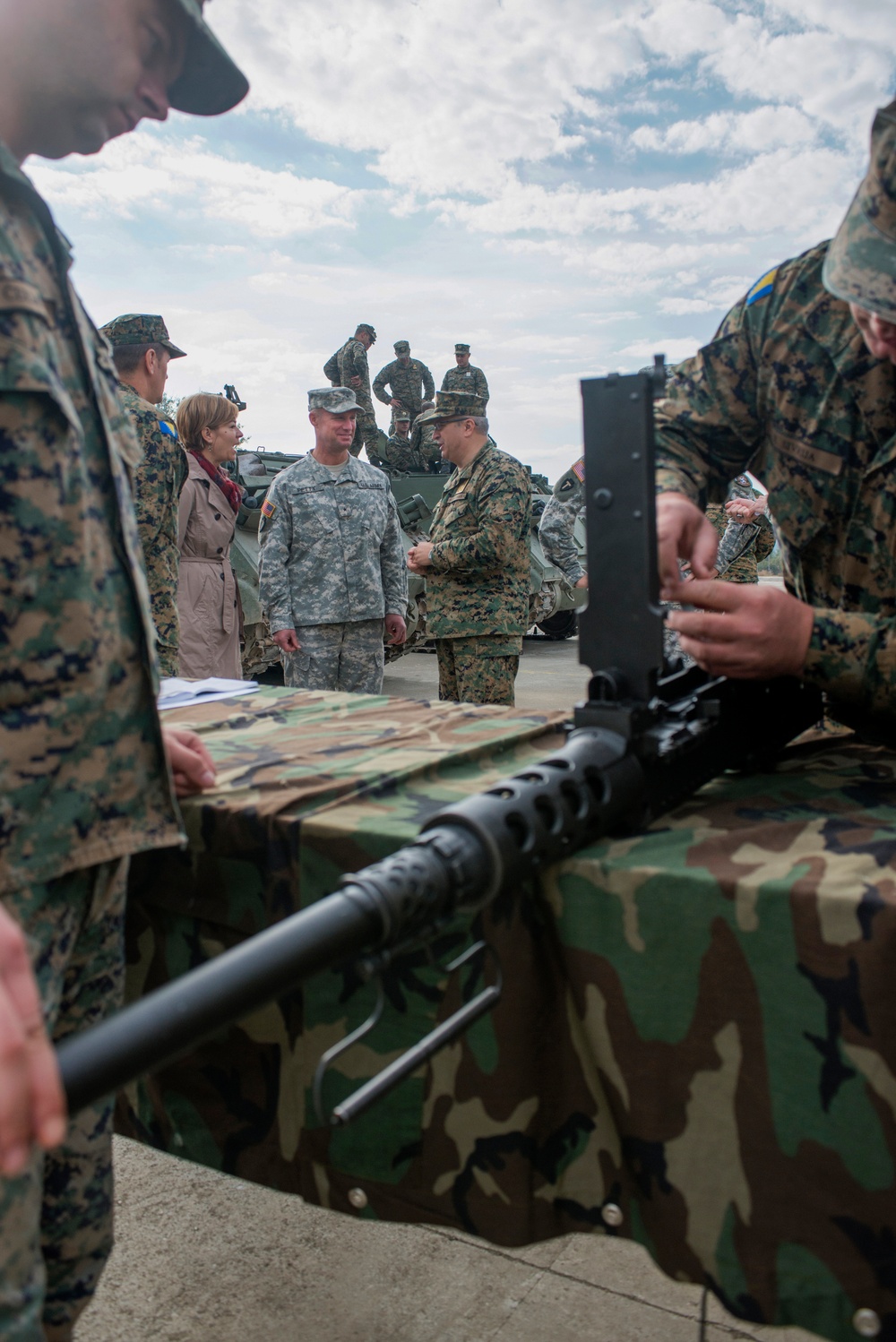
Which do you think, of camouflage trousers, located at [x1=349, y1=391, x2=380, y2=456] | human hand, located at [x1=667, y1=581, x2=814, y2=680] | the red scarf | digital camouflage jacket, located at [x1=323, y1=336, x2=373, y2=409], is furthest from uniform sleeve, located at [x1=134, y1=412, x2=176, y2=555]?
digital camouflage jacket, located at [x1=323, y1=336, x2=373, y2=409]

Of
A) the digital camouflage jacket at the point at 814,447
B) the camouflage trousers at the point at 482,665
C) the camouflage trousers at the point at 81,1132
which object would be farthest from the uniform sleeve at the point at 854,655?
the camouflage trousers at the point at 482,665

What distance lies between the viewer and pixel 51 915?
1.25 meters

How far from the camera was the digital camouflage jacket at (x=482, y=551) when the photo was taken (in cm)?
524

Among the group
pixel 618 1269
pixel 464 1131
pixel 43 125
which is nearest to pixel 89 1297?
pixel 464 1131

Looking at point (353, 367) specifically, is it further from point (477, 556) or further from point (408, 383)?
point (477, 556)

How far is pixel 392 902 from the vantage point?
103cm

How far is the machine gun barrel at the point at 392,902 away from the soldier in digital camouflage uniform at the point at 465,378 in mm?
4366

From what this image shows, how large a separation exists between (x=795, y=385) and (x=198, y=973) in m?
1.52

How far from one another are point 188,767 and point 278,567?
3672 mm

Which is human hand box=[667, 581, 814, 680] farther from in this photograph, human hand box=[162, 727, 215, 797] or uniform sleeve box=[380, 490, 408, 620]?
uniform sleeve box=[380, 490, 408, 620]

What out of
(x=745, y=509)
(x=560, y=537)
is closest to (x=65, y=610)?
(x=560, y=537)

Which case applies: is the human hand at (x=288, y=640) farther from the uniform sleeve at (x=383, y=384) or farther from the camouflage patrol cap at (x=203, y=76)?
the uniform sleeve at (x=383, y=384)

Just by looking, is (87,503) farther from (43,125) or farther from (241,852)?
(241,852)

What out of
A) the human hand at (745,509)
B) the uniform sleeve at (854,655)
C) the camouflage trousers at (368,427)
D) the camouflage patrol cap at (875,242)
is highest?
the camouflage trousers at (368,427)
